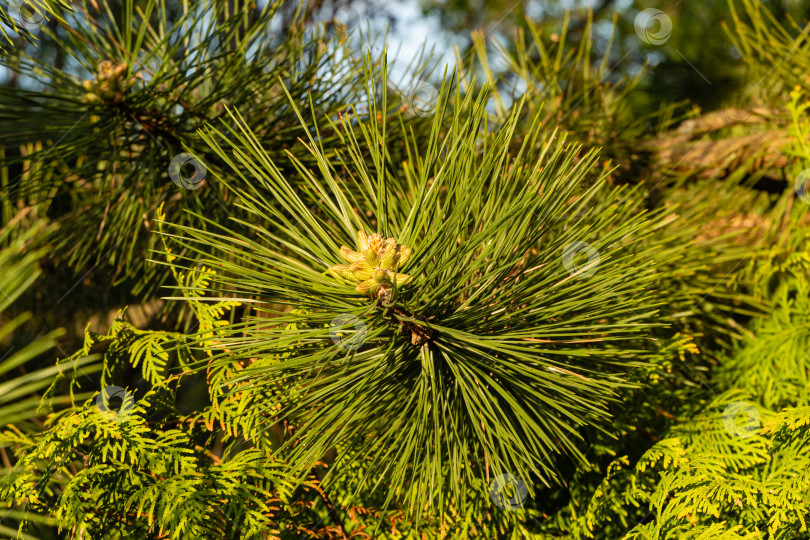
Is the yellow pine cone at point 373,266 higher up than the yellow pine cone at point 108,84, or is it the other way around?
the yellow pine cone at point 108,84

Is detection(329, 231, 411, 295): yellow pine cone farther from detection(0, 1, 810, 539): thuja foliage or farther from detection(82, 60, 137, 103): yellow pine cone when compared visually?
detection(82, 60, 137, 103): yellow pine cone

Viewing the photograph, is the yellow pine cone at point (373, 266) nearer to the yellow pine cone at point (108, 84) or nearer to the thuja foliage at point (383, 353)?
the thuja foliage at point (383, 353)

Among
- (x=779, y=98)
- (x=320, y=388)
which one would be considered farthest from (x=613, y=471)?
(x=779, y=98)

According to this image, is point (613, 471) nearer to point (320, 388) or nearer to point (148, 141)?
point (320, 388)

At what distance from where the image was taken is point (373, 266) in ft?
1.65

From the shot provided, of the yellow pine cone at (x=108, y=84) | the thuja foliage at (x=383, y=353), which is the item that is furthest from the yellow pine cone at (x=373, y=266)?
the yellow pine cone at (x=108, y=84)

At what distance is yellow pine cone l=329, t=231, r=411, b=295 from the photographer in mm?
497

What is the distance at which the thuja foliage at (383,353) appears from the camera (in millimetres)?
511

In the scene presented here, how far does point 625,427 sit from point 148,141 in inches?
26.2

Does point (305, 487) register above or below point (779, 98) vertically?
below

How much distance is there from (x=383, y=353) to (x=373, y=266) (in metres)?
0.08

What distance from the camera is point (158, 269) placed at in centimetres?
83

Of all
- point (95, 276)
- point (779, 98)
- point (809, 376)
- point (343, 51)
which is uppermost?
point (343, 51)

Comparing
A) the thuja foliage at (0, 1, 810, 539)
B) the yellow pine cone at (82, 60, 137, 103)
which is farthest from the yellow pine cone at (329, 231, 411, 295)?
the yellow pine cone at (82, 60, 137, 103)
